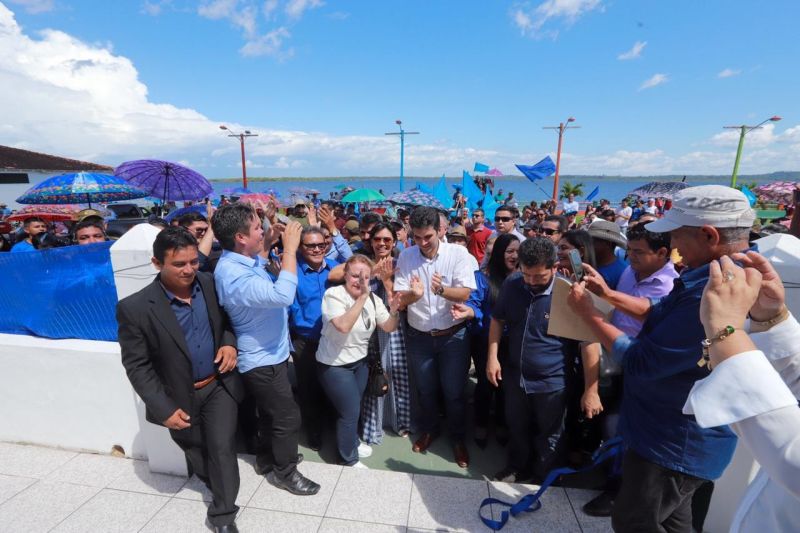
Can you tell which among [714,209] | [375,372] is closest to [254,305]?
[375,372]

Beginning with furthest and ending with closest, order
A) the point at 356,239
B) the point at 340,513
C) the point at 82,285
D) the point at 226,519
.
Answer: the point at 356,239
the point at 82,285
the point at 340,513
the point at 226,519

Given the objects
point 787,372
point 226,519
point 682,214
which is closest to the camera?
point 787,372

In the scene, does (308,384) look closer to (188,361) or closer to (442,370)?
(442,370)

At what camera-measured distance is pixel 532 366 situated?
257cm

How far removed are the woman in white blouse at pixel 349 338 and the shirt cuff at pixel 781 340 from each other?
6.34ft

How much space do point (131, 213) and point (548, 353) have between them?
17.2 meters

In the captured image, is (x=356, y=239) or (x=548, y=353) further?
(x=356, y=239)

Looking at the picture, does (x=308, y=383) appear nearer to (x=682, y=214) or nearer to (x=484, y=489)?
(x=484, y=489)

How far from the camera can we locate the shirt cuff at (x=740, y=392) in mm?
828

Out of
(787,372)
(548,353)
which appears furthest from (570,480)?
(787,372)

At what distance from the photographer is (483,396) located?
3.38 meters

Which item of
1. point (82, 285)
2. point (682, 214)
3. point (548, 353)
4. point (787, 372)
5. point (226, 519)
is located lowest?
point (226, 519)

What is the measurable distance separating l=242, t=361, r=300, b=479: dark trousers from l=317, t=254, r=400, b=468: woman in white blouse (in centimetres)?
33

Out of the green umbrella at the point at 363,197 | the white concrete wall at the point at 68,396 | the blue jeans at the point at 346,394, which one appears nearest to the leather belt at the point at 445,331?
the blue jeans at the point at 346,394
